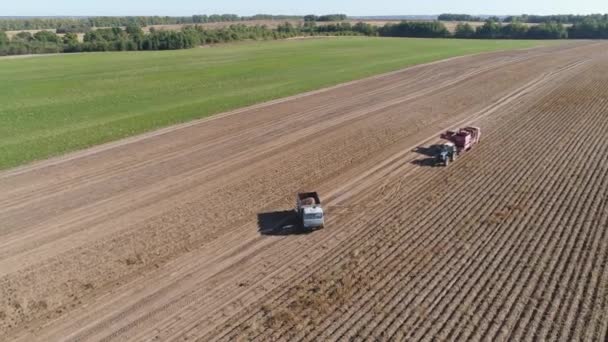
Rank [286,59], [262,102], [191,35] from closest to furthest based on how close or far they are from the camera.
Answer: [262,102], [286,59], [191,35]

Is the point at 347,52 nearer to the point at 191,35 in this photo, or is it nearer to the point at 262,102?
the point at 191,35

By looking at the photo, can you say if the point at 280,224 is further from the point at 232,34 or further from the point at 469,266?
the point at 232,34

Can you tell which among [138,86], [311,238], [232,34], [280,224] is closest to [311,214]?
[311,238]

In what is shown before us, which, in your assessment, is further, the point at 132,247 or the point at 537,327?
the point at 132,247

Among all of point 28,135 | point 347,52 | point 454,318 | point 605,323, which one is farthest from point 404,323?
point 347,52

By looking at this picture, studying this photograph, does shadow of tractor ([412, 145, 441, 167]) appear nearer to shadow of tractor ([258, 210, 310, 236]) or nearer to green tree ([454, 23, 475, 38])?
shadow of tractor ([258, 210, 310, 236])

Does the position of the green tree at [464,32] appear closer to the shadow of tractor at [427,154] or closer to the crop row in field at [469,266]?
the shadow of tractor at [427,154]
